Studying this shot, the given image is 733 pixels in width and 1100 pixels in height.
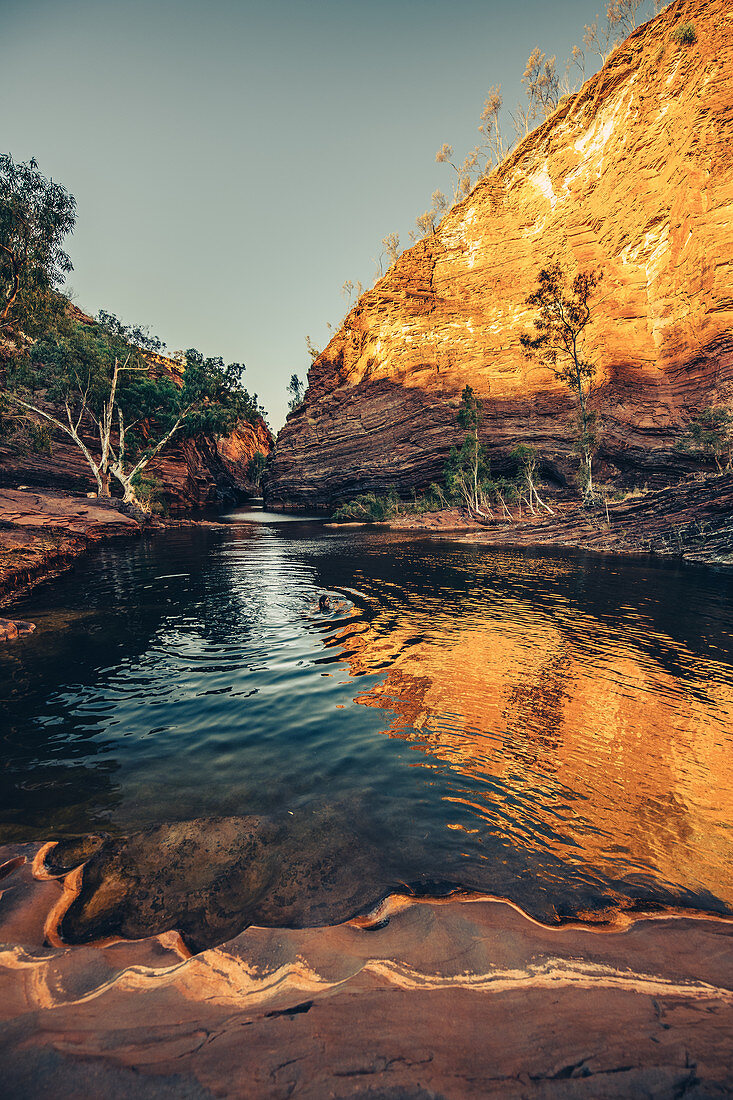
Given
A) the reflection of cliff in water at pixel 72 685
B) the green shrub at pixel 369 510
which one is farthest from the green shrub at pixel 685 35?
the reflection of cliff in water at pixel 72 685

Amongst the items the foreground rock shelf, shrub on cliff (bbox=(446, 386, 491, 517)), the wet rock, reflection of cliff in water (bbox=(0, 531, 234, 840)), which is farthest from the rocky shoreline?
the wet rock

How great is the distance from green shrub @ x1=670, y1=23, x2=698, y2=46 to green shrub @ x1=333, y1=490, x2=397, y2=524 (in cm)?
5056

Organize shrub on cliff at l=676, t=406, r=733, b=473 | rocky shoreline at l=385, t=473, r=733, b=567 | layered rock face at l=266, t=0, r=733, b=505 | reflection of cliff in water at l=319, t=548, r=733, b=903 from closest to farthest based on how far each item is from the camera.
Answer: reflection of cliff in water at l=319, t=548, r=733, b=903
rocky shoreline at l=385, t=473, r=733, b=567
shrub on cliff at l=676, t=406, r=733, b=473
layered rock face at l=266, t=0, r=733, b=505

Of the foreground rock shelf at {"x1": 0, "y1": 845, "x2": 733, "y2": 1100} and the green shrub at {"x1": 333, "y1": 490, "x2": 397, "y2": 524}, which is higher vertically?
the green shrub at {"x1": 333, "y1": 490, "x2": 397, "y2": 524}

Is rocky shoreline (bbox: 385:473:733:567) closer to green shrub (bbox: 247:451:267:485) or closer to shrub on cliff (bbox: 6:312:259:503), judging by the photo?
shrub on cliff (bbox: 6:312:259:503)

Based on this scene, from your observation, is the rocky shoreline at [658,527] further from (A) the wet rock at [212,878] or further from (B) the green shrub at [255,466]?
(B) the green shrub at [255,466]

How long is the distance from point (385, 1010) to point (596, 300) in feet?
188

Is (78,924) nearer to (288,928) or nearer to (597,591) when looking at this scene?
(288,928)

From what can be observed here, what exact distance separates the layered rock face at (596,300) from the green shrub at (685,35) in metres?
0.38

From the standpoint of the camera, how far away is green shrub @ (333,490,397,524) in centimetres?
5312

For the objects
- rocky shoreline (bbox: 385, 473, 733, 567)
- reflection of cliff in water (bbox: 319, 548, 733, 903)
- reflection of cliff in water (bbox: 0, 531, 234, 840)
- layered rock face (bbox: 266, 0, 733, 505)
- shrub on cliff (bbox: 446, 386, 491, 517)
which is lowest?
reflection of cliff in water (bbox: 0, 531, 234, 840)

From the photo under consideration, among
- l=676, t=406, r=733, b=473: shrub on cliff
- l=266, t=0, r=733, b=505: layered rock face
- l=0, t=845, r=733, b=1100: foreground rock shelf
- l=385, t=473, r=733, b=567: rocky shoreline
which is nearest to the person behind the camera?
l=0, t=845, r=733, b=1100: foreground rock shelf

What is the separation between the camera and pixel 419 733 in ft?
17.2

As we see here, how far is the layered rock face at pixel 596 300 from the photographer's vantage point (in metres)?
36.3
